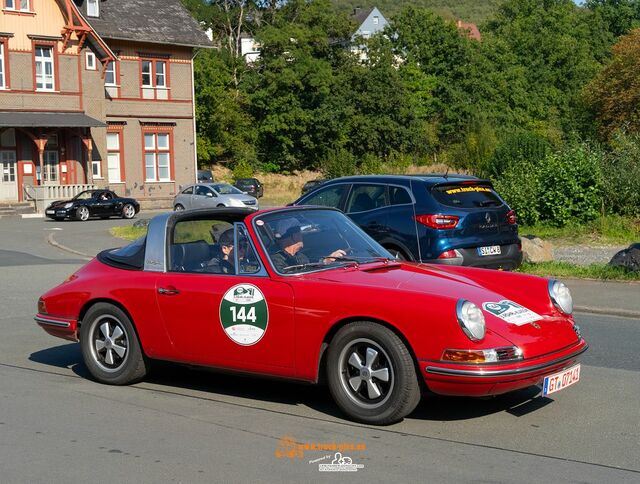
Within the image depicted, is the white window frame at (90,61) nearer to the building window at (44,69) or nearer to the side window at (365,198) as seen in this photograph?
the building window at (44,69)

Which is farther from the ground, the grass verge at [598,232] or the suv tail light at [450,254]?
the suv tail light at [450,254]

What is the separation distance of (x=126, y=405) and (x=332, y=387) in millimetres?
1770

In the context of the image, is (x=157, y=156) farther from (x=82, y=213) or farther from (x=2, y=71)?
(x=82, y=213)

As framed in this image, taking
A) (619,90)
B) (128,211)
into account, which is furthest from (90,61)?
(619,90)

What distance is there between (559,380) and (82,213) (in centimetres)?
3647

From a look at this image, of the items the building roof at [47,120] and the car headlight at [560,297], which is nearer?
the car headlight at [560,297]

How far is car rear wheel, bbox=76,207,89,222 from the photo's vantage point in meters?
40.8

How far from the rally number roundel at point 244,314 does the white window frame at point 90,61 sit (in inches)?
1736

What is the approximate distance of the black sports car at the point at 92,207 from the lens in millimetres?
40531

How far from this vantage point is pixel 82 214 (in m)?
40.8

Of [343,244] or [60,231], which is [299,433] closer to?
[343,244]

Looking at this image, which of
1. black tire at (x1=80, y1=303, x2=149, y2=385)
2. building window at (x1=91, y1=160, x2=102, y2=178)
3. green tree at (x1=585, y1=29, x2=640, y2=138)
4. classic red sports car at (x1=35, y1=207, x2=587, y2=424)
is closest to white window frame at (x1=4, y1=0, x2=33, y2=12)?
building window at (x1=91, y1=160, x2=102, y2=178)

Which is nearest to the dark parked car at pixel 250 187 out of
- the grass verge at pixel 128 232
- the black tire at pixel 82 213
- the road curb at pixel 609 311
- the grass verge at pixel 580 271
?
the black tire at pixel 82 213

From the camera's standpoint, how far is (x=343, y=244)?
7574 millimetres
